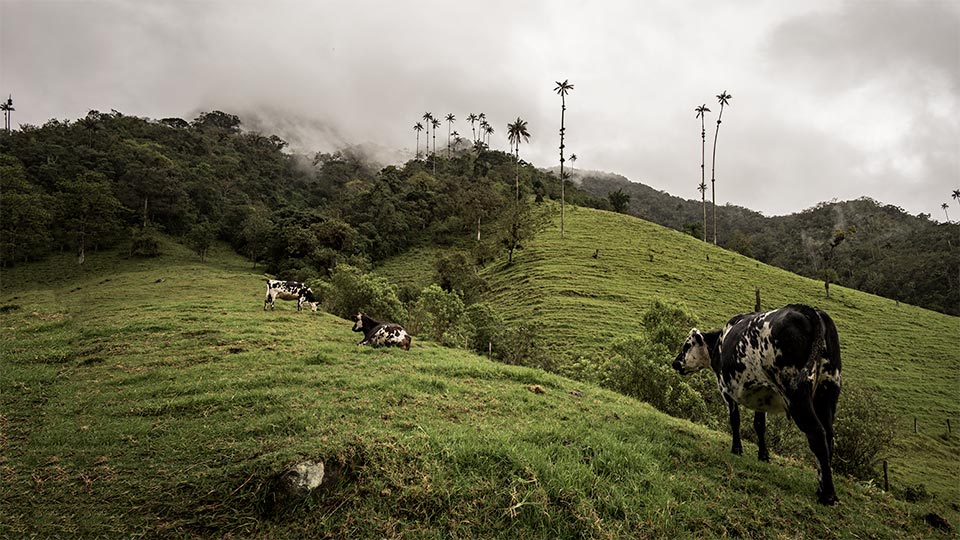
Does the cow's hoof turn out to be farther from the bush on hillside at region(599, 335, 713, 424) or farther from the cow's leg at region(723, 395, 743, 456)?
the bush on hillside at region(599, 335, 713, 424)

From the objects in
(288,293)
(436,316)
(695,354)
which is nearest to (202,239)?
(288,293)

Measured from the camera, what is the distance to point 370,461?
5504 mm

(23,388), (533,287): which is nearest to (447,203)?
(533,287)

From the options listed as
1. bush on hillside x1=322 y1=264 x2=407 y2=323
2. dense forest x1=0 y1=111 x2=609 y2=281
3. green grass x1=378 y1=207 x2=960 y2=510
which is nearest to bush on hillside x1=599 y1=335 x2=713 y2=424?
green grass x1=378 y1=207 x2=960 y2=510

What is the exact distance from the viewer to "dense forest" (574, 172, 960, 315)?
81688mm

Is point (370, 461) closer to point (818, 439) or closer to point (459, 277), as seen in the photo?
point (818, 439)

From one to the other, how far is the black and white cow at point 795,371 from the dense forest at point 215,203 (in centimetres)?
5377

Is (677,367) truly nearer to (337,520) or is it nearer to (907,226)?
(337,520)

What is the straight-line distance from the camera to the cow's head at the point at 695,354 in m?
10.1

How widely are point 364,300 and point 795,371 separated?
25.5m

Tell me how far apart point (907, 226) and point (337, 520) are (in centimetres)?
18596

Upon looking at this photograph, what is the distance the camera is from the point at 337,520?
15.7 feet

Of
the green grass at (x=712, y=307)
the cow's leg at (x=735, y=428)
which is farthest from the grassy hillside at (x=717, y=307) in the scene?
the cow's leg at (x=735, y=428)

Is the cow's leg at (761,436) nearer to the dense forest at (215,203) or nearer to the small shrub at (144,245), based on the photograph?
the dense forest at (215,203)
